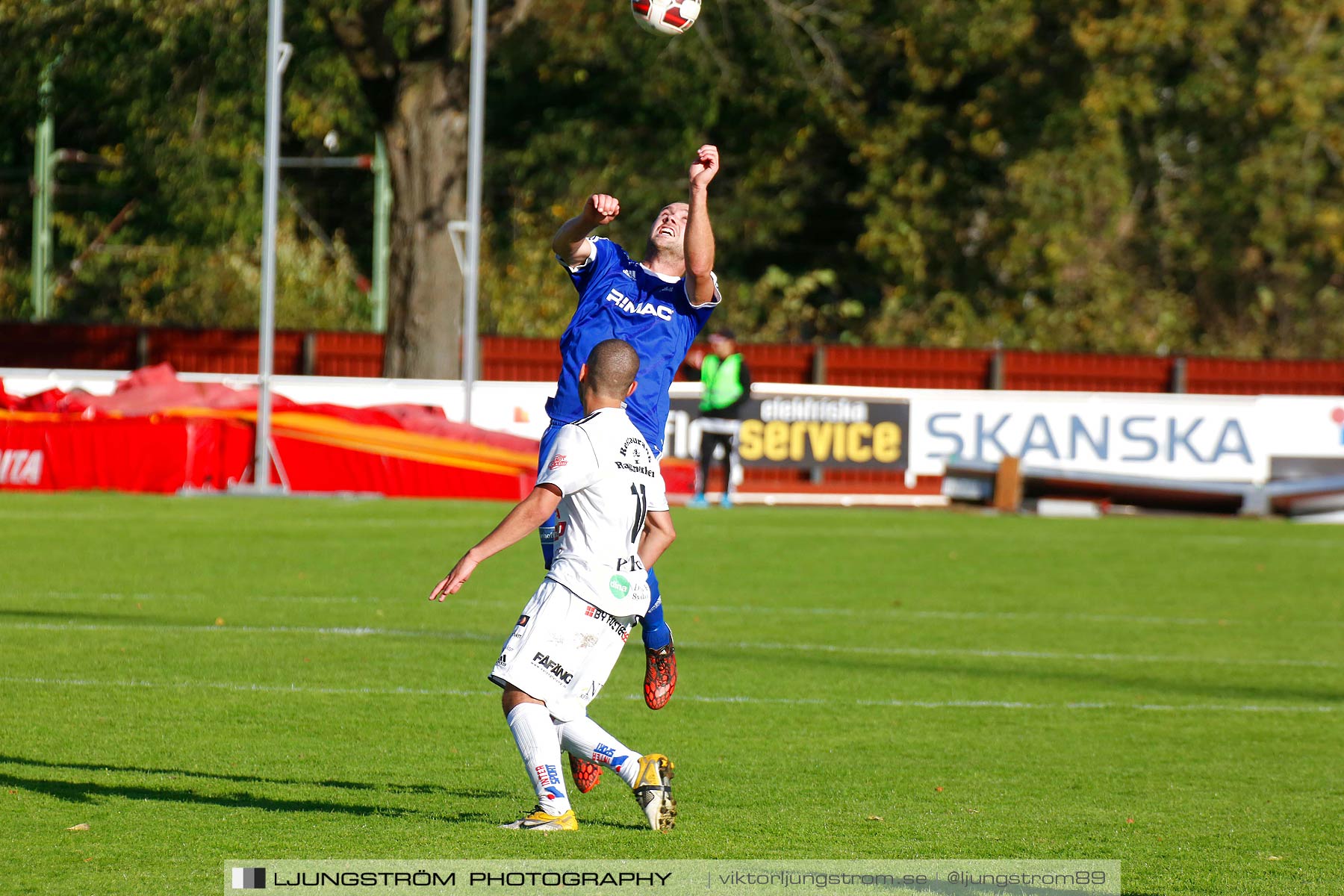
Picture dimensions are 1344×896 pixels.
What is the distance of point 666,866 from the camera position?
5332 mm

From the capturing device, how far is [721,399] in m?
21.2

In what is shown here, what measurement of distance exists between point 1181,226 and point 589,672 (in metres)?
37.4

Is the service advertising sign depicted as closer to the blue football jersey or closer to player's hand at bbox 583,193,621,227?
the blue football jersey

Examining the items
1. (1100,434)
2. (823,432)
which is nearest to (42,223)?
(823,432)

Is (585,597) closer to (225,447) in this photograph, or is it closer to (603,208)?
(603,208)

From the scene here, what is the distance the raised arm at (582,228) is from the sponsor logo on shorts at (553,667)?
1.71 meters

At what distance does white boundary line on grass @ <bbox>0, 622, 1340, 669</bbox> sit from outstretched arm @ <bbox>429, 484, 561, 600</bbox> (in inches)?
208

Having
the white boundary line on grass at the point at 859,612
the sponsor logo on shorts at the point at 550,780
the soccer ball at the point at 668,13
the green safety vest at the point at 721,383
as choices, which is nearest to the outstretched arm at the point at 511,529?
the sponsor logo on shorts at the point at 550,780

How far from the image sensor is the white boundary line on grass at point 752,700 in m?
8.61

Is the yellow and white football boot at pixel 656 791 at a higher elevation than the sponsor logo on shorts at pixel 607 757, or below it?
below

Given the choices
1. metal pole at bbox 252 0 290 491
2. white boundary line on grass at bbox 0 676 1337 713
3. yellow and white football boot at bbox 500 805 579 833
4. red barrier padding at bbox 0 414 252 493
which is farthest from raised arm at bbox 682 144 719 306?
metal pole at bbox 252 0 290 491

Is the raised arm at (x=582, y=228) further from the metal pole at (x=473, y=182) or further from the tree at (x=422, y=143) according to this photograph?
the tree at (x=422, y=143)

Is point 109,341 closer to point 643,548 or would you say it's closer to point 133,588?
point 133,588

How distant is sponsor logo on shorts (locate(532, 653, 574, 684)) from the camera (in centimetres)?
561
